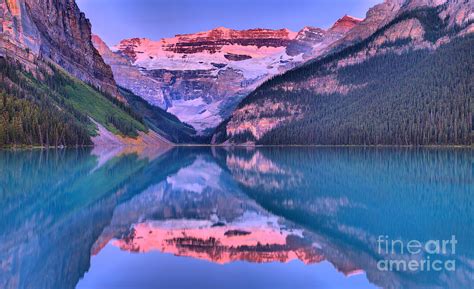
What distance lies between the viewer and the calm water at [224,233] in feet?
59.4

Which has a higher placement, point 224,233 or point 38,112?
point 38,112

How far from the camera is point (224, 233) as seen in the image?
26531 millimetres

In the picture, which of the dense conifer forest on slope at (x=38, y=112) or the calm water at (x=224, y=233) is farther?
the dense conifer forest on slope at (x=38, y=112)

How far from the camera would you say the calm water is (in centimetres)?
1809

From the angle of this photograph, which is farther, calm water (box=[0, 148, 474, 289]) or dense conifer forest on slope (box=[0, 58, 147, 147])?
dense conifer forest on slope (box=[0, 58, 147, 147])

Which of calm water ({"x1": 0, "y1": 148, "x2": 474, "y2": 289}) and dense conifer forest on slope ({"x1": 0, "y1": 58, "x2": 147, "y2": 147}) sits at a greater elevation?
dense conifer forest on slope ({"x1": 0, "y1": 58, "x2": 147, "y2": 147})

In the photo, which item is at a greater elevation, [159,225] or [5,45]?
[5,45]

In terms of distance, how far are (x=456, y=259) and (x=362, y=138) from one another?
17316 centimetres

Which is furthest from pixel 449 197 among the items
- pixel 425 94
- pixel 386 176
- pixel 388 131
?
pixel 425 94

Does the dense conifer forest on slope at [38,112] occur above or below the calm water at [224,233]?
above

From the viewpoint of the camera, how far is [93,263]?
65.0 feet

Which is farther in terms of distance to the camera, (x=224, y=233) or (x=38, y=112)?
(x=38, y=112)

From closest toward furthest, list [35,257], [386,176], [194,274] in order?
[194,274] < [35,257] < [386,176]

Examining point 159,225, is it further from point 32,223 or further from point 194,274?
point 194,274
